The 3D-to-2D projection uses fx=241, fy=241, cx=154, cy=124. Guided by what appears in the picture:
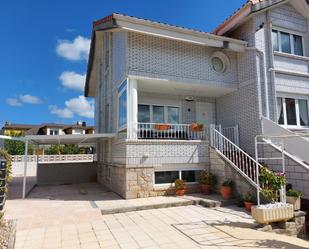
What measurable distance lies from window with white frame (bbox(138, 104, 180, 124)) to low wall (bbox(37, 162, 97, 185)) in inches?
374

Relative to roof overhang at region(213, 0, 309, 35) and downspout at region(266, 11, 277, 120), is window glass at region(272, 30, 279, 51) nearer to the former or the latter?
downspout at region(266, 11, 277, 120)

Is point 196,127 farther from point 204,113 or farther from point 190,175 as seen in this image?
point 204,113

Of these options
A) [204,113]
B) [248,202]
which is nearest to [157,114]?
[204,113]

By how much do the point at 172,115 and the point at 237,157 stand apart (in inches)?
191

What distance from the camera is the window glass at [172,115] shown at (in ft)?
48.0

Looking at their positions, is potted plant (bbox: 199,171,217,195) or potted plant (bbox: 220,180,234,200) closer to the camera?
potted plant (bbox: 220,180,234,200)

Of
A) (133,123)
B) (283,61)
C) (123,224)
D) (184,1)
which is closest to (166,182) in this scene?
(133,123)

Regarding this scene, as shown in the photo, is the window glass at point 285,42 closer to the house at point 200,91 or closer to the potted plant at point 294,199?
the house at point 200,91

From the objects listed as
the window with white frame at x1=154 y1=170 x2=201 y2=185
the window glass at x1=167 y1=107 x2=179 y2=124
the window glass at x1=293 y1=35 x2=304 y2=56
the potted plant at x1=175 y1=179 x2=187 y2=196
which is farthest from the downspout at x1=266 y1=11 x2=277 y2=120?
the potted plant at x1=175 y1=179 x2=187 y2=196

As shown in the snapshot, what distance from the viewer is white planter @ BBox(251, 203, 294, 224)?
7246 mm

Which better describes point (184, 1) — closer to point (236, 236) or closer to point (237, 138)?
point (237, 138)

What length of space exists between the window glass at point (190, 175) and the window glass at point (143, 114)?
372cm

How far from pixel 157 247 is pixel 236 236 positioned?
2266 millimetres

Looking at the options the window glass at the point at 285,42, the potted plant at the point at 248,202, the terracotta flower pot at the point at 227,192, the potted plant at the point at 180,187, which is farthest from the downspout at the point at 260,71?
the potted plant at the point at 180,187
